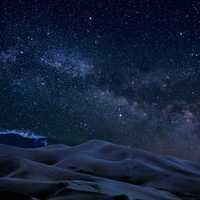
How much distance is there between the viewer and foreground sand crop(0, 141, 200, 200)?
185 cm

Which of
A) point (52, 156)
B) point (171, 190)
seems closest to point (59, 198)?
point (171, 190)

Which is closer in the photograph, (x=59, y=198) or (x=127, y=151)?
(x=59, y=198)

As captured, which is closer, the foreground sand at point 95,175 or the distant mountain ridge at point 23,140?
the foreground sand at point 95,175

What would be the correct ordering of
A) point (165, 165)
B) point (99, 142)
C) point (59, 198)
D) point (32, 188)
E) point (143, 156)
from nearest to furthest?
point (59, 198), point (32, 188), point (165, 165), point (143, 156), point (99, 142)

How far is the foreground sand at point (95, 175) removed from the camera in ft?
6.07

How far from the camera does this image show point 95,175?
2.47m

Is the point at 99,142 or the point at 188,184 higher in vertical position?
the point at 99,142

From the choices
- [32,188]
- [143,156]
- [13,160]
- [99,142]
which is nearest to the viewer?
[32,188]

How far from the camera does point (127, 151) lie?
310 cm

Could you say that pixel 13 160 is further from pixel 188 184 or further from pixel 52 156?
pixel 188 184

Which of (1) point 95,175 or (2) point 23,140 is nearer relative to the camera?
(1) point 95,175

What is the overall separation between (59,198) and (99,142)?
5.86 feet

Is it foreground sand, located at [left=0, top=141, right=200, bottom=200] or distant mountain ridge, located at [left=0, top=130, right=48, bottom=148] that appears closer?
foreground sand, located at [left=0, top=141, right=200, bottom=200]

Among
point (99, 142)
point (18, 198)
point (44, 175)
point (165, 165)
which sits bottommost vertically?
point (18, 198)
